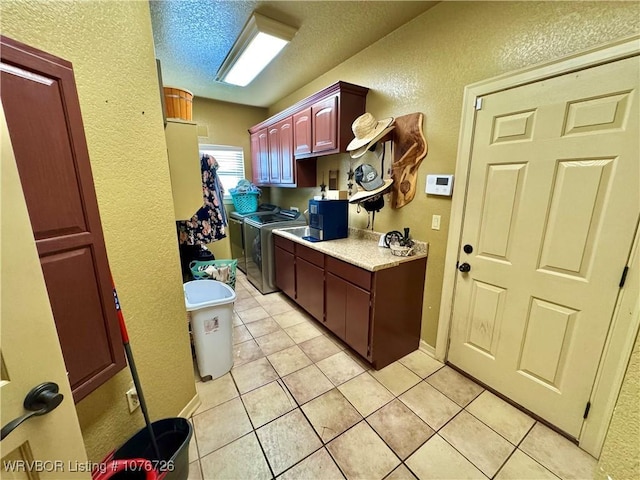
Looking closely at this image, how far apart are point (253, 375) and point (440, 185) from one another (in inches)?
80.3

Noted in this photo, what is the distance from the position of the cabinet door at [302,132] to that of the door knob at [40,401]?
2.66 metres

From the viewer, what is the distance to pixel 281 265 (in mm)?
3146

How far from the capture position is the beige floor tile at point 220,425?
1455 millimetres

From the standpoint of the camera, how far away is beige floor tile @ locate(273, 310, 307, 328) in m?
2.73

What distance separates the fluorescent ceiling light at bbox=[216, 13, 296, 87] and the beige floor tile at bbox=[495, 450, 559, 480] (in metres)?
3.18

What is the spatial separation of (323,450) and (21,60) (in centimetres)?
199

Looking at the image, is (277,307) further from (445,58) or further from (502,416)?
(445,58)

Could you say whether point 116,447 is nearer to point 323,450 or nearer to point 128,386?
point 128,386

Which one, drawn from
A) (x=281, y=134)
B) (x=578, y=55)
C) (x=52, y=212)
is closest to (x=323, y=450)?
(x=52, y=212)

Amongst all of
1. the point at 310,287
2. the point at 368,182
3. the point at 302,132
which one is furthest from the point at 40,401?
the point at 302,132

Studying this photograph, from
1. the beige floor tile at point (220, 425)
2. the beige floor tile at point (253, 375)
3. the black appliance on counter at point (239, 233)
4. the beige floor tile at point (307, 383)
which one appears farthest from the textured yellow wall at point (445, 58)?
the black appliance on counter at point (239, 233)

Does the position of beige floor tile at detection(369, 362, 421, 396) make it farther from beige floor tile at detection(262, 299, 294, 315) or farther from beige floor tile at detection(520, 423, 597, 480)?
beige floor tile at detection(262, 299, 294, 315)

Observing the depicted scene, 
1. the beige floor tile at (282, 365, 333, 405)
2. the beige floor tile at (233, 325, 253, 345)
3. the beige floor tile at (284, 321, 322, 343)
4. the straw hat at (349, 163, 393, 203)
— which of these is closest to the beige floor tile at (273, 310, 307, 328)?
Answer: the beige floor tile at (284, 321, 322, 343)

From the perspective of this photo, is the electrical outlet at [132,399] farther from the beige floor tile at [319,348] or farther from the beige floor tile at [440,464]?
the beige floor tile at [440,464]
